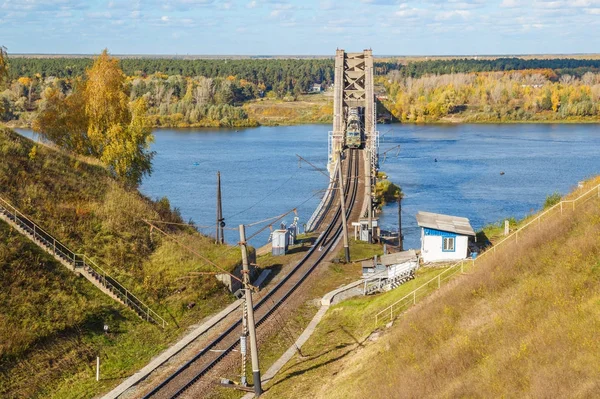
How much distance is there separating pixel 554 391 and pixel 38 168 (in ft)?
97.6

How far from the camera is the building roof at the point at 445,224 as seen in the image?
35.0 metres

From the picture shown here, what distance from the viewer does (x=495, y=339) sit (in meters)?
20.1

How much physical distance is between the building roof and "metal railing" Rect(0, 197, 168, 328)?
12.9 meters

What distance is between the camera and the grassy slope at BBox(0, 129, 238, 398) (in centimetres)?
2569

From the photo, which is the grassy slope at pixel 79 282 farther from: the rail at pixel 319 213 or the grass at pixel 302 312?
the rail at pixel 319 213

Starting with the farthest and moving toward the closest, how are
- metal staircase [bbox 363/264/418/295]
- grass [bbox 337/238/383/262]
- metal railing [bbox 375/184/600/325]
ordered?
grass [bbox 337/238/383/262]
metal staircase [bbox 363/264/418/295]
metal railing [bbox 375/184/600/325]

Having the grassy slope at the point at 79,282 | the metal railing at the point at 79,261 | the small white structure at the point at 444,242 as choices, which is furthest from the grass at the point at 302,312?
the metal railing at the point at 79,261

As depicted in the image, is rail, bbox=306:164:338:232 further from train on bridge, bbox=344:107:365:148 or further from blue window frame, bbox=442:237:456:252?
train on bridge, bbox=344:107:365:148

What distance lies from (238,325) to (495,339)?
506 inches

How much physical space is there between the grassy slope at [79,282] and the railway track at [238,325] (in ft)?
6.07

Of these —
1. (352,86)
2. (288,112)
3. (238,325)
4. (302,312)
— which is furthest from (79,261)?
(288,112)

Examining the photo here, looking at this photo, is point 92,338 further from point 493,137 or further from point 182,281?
point 493,137

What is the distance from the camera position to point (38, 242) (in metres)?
32.3

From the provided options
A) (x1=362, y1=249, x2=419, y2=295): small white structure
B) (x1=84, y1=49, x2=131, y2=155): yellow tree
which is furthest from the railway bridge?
(x1=84, y1=49, x2=131, y2=155): yellow tree
